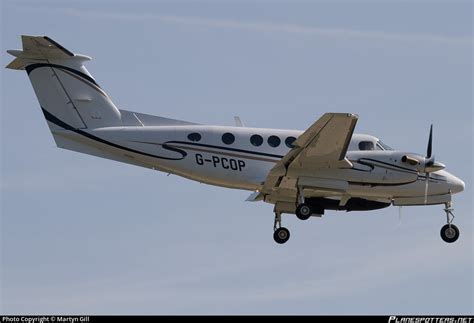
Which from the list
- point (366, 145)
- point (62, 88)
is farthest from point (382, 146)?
point (62, 88)

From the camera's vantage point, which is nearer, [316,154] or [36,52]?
[316,154]

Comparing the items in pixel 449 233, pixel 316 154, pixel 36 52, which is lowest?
pixel 449 233

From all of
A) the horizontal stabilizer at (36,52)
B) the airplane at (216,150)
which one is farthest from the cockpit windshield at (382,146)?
the horizontal stabilizer at (36,52)

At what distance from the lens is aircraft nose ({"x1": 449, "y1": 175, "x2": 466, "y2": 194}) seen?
4131 centimetres

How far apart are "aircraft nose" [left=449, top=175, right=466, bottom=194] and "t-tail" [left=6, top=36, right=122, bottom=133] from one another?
12.2 meters

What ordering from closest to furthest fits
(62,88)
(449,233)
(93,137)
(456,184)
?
(93,137) < (62,88) < (449,233) < (456,184)

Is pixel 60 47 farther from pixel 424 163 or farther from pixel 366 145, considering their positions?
pixel 424 163

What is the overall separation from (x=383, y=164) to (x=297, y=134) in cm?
318

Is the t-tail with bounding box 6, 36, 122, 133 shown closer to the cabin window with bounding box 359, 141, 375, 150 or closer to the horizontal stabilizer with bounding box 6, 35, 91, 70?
the horizontal stabilizer with bounding box 6, 35, 91, 70

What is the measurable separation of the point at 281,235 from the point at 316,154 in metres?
3.91

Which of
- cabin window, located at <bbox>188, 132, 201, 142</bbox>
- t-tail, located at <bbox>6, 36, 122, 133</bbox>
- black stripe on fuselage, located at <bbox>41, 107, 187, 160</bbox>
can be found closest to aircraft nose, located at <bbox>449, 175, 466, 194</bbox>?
cabin window, located at <bbox>188, 132, 201, 142</bbox>

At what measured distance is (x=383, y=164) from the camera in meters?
39.7

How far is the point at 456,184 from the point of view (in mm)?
41406

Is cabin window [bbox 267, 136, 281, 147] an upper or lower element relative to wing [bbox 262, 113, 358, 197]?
upper
